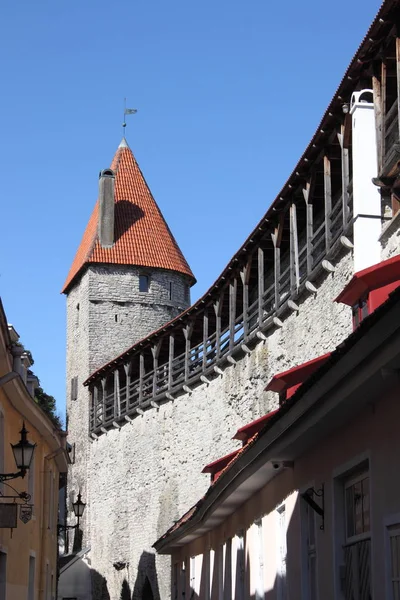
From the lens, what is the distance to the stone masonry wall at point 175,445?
1755cm


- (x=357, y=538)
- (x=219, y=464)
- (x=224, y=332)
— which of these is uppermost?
(x=224, y=332)

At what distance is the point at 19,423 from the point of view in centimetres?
1230

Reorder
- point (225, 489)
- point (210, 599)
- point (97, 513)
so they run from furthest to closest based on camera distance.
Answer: point (97, 513) < point (210, 599) < point (225, 489)

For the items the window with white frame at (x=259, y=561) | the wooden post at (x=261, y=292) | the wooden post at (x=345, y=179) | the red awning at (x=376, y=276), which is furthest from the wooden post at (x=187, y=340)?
the red awning at (x=376, y=276)

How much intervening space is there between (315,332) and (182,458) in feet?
34.8

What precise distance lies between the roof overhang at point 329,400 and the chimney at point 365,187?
5.03 m

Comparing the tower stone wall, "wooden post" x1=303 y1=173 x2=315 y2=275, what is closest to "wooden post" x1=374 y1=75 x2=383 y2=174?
"wooden post" x1=303 y1=173 x2=315 y2=275

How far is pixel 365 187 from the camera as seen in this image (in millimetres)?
13766

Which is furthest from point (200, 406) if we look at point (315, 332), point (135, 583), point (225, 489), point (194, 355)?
point (225, 489)

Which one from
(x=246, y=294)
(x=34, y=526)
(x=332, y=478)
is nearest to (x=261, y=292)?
(x=246, y=294)

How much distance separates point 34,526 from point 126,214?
2606 centimetres

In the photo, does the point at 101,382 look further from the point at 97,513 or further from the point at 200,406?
the point at 200,406

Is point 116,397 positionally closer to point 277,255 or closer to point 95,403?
point 95,403

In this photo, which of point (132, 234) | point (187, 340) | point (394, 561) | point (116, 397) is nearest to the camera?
point (394, 561)
